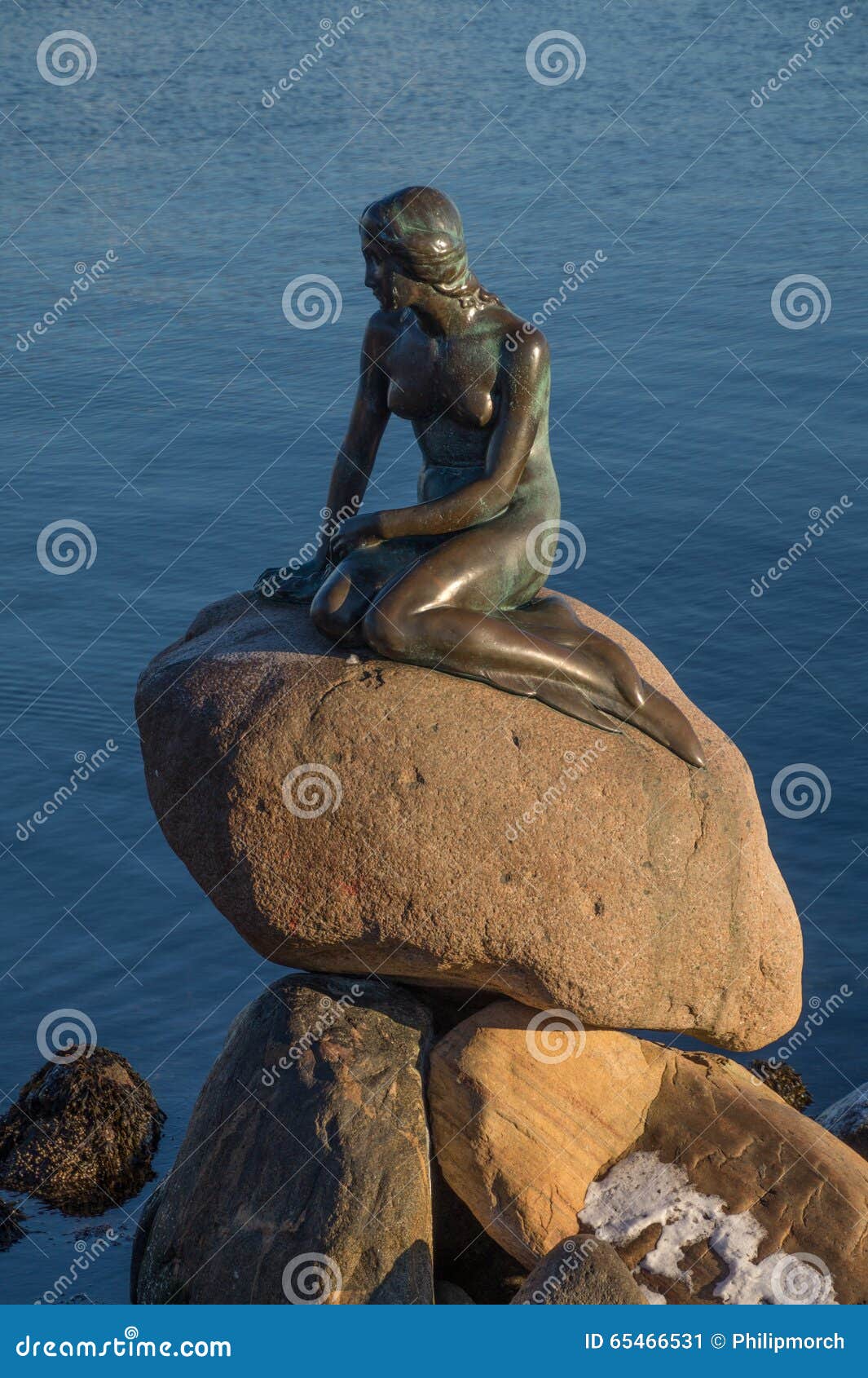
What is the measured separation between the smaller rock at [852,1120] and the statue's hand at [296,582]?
4188 millimetres

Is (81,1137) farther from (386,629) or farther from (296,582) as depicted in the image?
(386,629)

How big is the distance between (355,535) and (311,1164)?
3.04 m

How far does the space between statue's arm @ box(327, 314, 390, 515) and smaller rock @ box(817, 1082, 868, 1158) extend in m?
4.43

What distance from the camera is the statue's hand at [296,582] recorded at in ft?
30.7

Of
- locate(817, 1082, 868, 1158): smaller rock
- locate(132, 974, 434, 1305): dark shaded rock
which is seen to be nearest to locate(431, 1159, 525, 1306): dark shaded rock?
locate(132, 974, 434, 1305): dark shaded rock

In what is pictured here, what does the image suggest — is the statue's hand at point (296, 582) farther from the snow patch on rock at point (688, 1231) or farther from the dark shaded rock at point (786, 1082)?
the dark shaded rock at point (786, 1082)

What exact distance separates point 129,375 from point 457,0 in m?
19.4

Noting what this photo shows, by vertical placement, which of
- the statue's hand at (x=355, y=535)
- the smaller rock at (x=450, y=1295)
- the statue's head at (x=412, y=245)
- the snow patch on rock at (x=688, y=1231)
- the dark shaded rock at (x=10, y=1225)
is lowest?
the dark shaded rock at (x=10, y=1225)

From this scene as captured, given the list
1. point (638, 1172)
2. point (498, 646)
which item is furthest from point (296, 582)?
point (638, 1172)

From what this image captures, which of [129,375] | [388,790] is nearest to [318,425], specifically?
[129,375]

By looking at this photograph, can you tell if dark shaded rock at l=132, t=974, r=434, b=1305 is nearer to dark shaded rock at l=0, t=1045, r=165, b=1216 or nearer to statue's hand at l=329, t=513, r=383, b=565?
dark shaded rock at l=0, t=1045, r=165, b=1216

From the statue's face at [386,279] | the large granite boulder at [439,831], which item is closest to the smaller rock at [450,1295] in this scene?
the large granite boulder at [439,831]

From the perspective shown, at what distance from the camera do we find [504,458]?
8.68 meters

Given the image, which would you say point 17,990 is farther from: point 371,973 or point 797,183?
point 797,183
